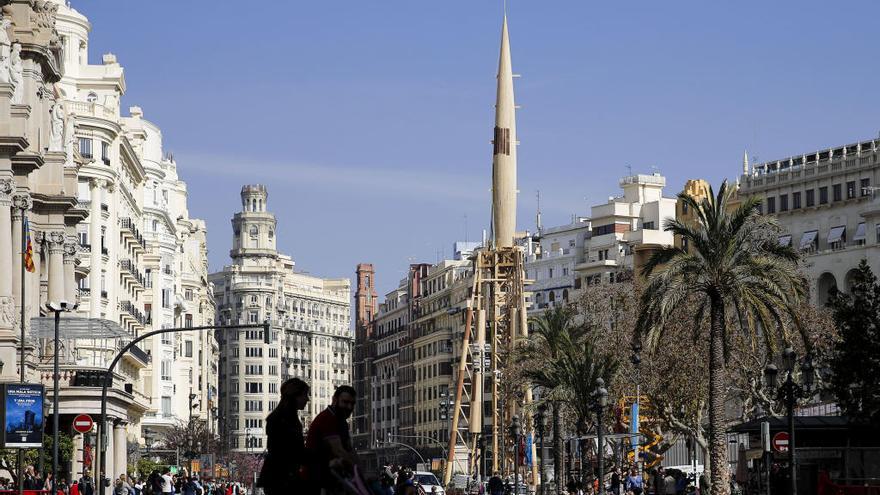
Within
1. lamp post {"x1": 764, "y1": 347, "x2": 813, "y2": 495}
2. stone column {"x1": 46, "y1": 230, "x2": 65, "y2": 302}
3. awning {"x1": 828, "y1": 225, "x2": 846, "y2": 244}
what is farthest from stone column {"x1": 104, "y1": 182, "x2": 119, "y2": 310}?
lamp post {"x1": 764, "y1": 347, "x2": 813, "y2": 495}

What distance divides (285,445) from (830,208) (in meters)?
87.4

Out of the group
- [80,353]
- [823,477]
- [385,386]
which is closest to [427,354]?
[385,386]

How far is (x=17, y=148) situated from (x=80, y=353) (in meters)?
31.9

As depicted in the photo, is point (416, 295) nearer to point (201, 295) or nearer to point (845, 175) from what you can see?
point (201, 295)

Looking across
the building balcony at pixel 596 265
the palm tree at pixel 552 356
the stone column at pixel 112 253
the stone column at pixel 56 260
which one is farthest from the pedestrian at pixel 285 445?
the building balcony at pixel 596 265

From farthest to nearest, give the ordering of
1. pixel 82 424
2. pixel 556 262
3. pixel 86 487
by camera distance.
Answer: pixel 556 262
pixel 86 487
pixel 82 424

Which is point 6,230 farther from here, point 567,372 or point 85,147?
point 85,147

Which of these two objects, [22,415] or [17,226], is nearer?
[22,415]

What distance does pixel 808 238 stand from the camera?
100000mm

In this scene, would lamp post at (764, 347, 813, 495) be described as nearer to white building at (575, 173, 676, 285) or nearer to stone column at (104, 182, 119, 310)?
stone column at (104, 182, 119, 310)

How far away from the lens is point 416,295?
7323 inches

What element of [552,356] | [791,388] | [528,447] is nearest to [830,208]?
[528,447]

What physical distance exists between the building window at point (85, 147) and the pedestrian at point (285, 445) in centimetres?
7094

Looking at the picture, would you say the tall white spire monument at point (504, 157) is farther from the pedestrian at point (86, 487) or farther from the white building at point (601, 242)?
the pedestrian at point (86, 487)
